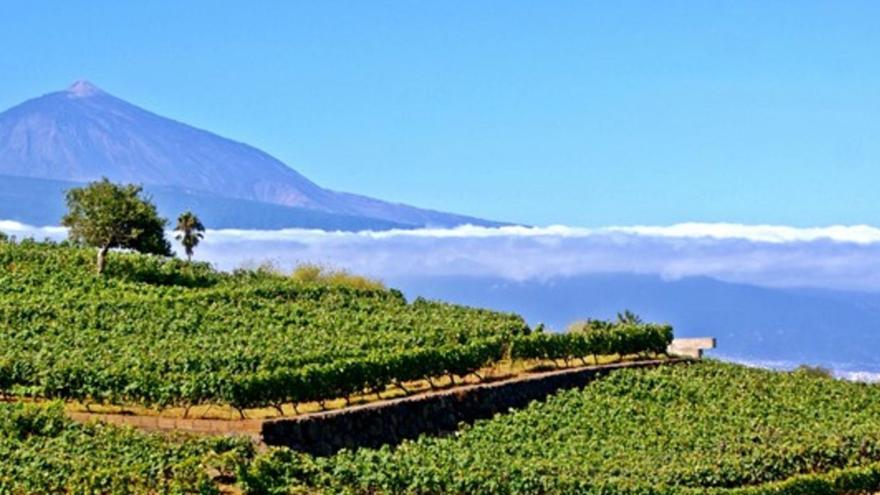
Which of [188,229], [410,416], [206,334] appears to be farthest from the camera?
[188,229]

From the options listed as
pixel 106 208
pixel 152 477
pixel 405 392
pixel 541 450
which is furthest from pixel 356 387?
pixel 106 208

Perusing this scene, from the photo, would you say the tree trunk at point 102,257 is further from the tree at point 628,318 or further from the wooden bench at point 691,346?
the wooden bench at point 691,346

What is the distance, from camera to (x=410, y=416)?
44.4m

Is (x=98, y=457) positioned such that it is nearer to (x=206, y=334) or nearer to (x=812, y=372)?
(x=206, y=334)

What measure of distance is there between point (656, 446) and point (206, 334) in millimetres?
14567

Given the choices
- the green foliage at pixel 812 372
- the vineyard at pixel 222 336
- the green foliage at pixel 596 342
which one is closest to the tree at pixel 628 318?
the green foliage at pixel 596 342

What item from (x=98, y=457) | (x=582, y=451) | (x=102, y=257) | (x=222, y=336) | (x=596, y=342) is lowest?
(x=98, y=457)

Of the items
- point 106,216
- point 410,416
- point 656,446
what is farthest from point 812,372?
point 410,416

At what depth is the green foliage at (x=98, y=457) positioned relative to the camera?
3072 centimetres

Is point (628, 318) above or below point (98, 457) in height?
above

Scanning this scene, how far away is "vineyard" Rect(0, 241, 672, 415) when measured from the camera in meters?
41.7

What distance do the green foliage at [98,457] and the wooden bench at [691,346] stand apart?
31.2 m

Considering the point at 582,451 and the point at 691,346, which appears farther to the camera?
the point at 691,346

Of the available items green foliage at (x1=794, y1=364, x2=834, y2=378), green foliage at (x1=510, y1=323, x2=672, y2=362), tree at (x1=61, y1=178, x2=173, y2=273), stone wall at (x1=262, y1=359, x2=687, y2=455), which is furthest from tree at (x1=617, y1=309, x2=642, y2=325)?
tree at (x1=61, y1=178, x2=173, y2=273)
